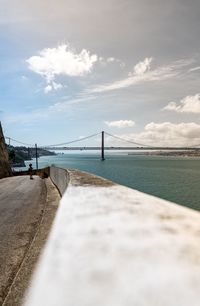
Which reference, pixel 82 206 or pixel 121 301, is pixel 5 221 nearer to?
pixel 82 206

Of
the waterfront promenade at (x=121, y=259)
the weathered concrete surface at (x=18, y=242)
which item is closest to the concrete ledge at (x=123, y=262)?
the waterfront promenade at (x=121, y=259)

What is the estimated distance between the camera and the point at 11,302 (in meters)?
3.56

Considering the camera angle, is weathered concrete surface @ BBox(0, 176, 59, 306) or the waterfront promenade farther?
weathered concrete surface @ BBox(0, 176, 59, 306)

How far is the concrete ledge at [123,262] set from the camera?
122 centimetres

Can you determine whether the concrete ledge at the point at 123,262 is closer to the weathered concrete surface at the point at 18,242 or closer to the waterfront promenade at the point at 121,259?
the waterfront promenade at the point at 121,259

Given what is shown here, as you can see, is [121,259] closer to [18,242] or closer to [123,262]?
[123,262]

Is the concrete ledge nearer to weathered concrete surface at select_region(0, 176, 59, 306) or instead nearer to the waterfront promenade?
the waterfront promenade

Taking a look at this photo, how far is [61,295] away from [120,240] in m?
0.51

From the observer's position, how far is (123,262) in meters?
1.47

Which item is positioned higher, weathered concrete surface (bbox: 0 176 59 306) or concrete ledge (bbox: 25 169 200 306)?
concrete ledge (bbox: 25 169 200 306)

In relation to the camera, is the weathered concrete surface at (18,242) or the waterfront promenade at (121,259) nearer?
the waterfront promenade at (121,259)

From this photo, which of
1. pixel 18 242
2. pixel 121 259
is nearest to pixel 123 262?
pixel 121 259

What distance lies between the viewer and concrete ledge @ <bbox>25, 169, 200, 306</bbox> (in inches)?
47.9

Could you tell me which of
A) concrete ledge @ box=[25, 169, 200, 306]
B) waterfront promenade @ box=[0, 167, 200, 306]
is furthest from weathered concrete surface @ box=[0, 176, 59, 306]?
concrete ledge @ box=[25, 169, 200, 306]
